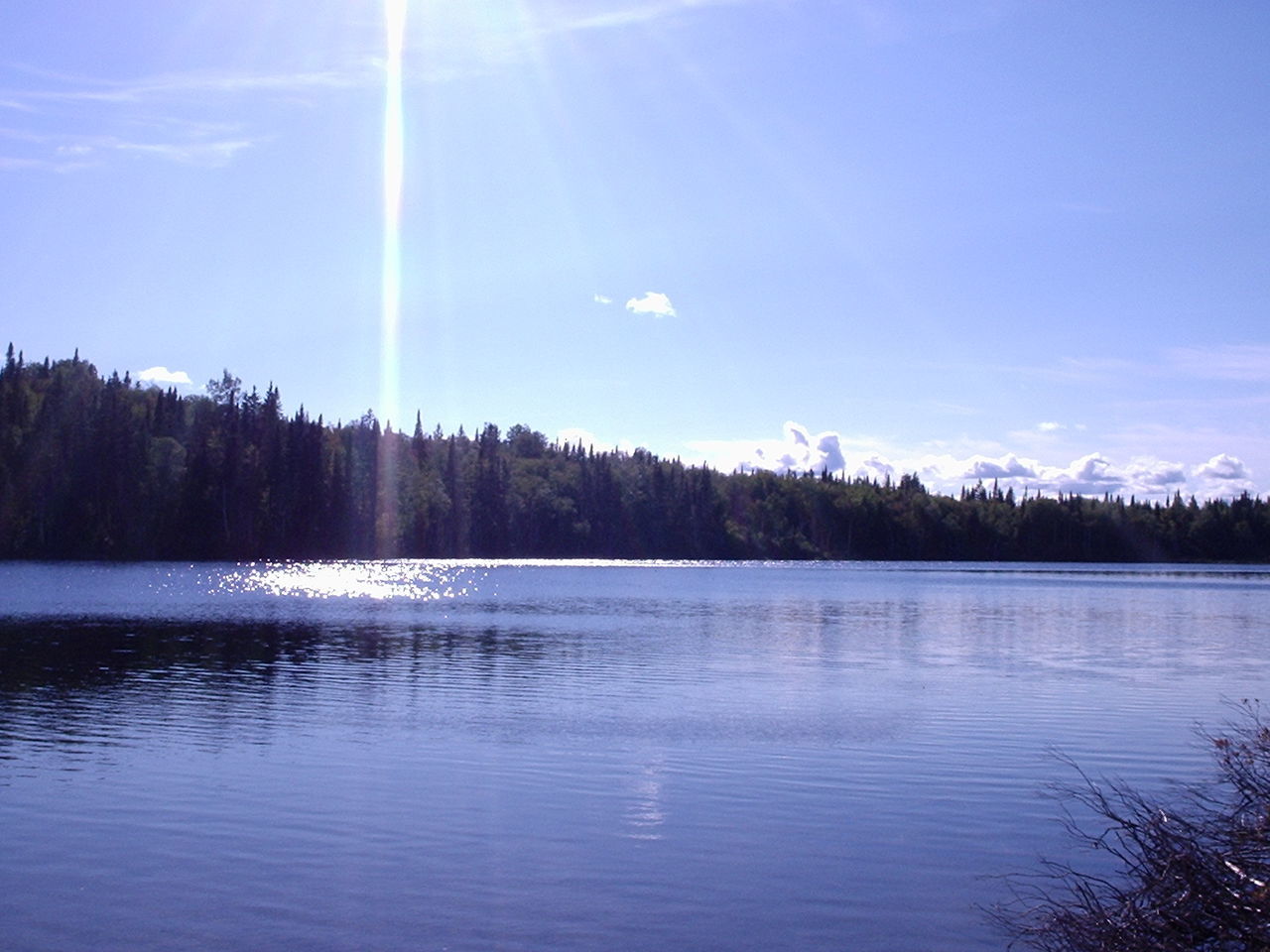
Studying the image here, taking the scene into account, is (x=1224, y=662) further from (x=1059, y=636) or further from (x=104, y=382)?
(x=104, y=382)

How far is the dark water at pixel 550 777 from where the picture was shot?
1350 centimetres

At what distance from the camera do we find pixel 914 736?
2511 cm

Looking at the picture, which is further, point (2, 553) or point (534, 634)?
point (2, 553)

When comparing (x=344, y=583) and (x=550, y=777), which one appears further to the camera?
(x=344, y=583)

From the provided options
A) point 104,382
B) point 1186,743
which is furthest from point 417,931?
point 104,382

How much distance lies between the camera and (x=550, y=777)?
2066 cm

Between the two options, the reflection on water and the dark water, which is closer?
the dark water

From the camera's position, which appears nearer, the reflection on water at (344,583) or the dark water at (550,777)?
the dark water at (550,777)

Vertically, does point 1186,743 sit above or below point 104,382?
below

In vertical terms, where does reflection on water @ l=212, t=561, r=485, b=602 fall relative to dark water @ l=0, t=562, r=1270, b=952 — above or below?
above

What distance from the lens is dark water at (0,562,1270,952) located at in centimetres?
1350

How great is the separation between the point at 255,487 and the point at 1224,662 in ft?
430

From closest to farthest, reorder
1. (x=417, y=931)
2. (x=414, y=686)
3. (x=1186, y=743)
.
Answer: (x=417, y=931)
(x=1186, y=743)
(x=414, y=686)

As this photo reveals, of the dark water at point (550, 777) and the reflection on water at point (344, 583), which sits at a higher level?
the reflection on water at point (344, 583)
